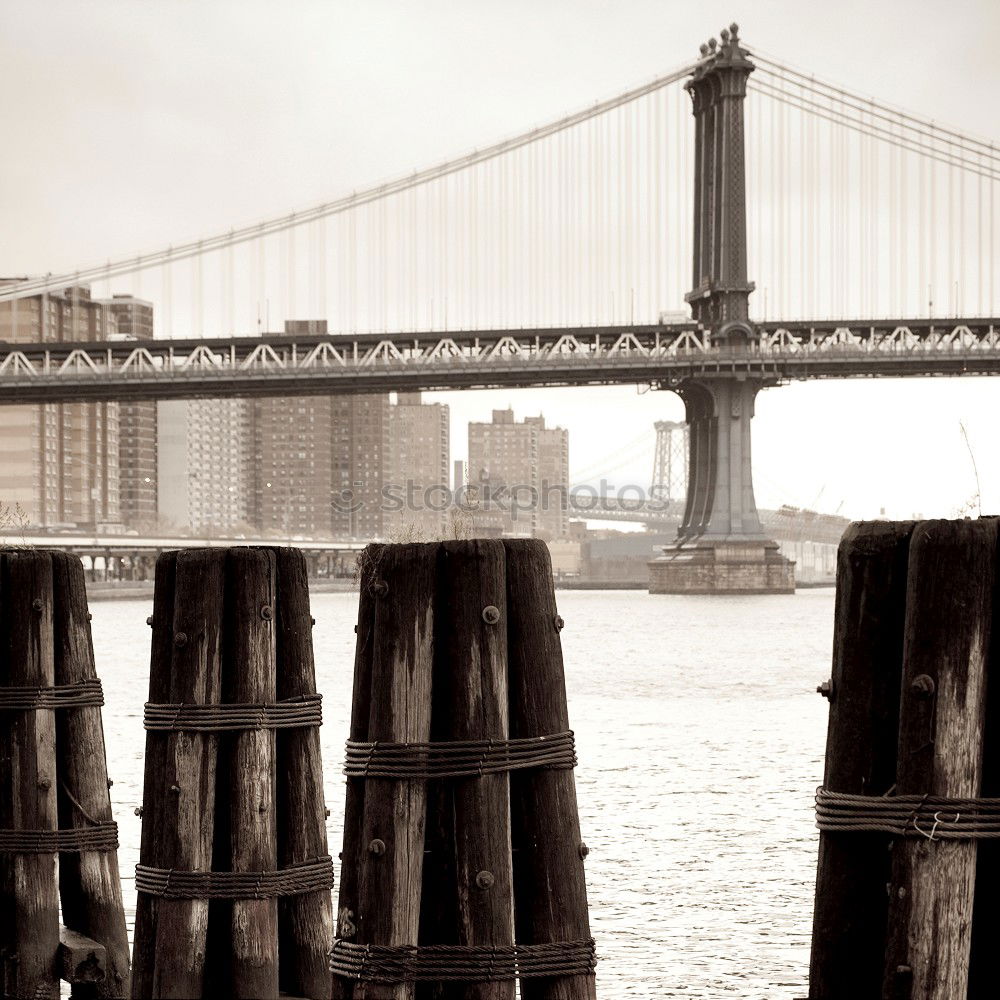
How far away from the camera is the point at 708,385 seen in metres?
79.0

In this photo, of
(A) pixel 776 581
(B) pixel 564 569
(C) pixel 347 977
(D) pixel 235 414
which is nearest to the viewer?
(C) pixel 347 977

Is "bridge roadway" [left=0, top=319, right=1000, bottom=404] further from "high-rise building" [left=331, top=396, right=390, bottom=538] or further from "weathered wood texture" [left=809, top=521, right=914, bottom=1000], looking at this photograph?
"high-rise building" [left=331, top=396, right=390, bottom=538]

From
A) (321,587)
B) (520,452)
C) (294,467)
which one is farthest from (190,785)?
(294,467)

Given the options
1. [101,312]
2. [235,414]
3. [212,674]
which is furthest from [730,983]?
[235,414]

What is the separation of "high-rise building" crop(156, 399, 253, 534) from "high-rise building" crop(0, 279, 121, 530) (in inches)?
760

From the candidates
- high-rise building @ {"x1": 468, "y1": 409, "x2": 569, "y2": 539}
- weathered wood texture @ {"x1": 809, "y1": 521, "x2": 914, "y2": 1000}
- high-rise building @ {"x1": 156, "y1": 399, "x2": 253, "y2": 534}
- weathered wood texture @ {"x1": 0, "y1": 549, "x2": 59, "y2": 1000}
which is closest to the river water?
weathered wood texture @ {"x1": 0, "y1": 549, "x2": 59, "y2": 1000}

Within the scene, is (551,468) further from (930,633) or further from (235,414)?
(930,633)

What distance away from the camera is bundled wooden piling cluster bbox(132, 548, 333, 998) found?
16.1 ft

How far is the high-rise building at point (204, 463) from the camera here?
554ft

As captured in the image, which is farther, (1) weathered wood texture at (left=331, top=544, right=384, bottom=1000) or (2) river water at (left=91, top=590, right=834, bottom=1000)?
(2) river water at (left=91, top=590, right=834, bottom=1000)

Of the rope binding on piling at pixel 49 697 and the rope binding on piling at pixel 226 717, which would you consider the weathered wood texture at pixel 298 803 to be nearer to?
the rope binding on piling at pixel 226 717

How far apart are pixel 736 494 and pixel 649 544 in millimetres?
45497

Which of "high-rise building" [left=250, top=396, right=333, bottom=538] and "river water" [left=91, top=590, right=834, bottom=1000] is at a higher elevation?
"high-rise building" [left=250, top=396, right=333, bottom=538]

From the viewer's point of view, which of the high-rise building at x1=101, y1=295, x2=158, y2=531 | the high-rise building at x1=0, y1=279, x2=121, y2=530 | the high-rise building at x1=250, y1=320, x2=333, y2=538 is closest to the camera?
the high-rise building at x1=0, y1=279, x2=121, y2=530
